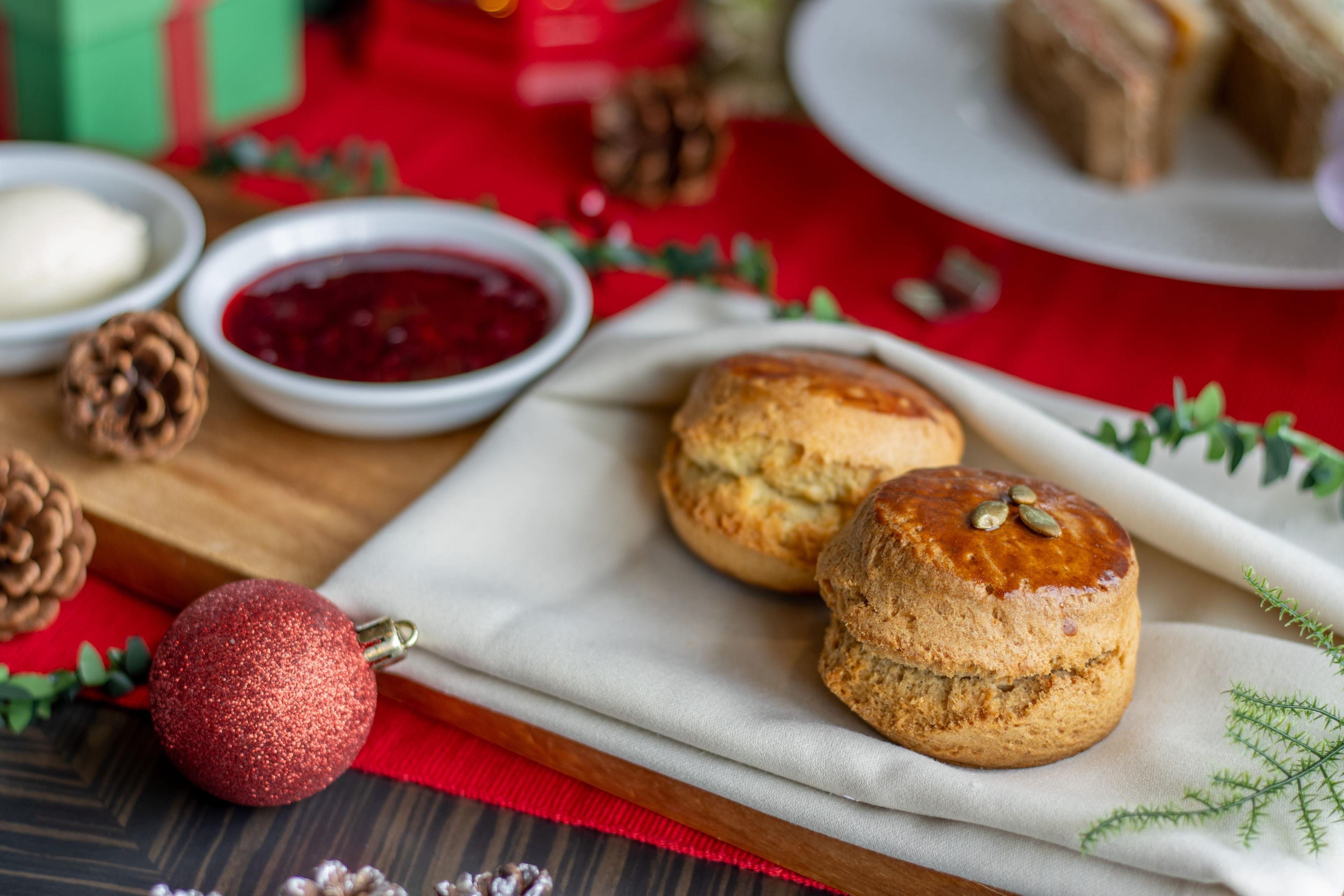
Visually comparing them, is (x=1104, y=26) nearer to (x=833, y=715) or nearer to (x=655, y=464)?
(x=655, y=464)

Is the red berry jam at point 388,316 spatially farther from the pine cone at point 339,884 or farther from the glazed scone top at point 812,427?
the pine cone at point 339,884

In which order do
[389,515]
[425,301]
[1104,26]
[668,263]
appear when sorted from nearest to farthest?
1. [389,515]
2. [425,301]
3. [668,263]
4. [1104,26]

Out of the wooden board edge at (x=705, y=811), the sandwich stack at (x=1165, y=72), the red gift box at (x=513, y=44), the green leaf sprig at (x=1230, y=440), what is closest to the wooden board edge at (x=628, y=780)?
the wooden board edge at (x=705, y=811)

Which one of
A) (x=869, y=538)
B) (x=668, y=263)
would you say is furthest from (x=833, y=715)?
(x=668, y=263)

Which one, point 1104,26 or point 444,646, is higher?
point 1104,26

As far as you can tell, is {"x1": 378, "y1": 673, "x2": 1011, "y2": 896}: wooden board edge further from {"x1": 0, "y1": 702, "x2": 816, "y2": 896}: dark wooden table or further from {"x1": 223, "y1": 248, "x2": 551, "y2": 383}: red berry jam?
{"x1": 223, "y1": 248, "x2": 551, "y2": 383}: red berry jam

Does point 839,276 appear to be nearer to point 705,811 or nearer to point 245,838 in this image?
point 705,811
